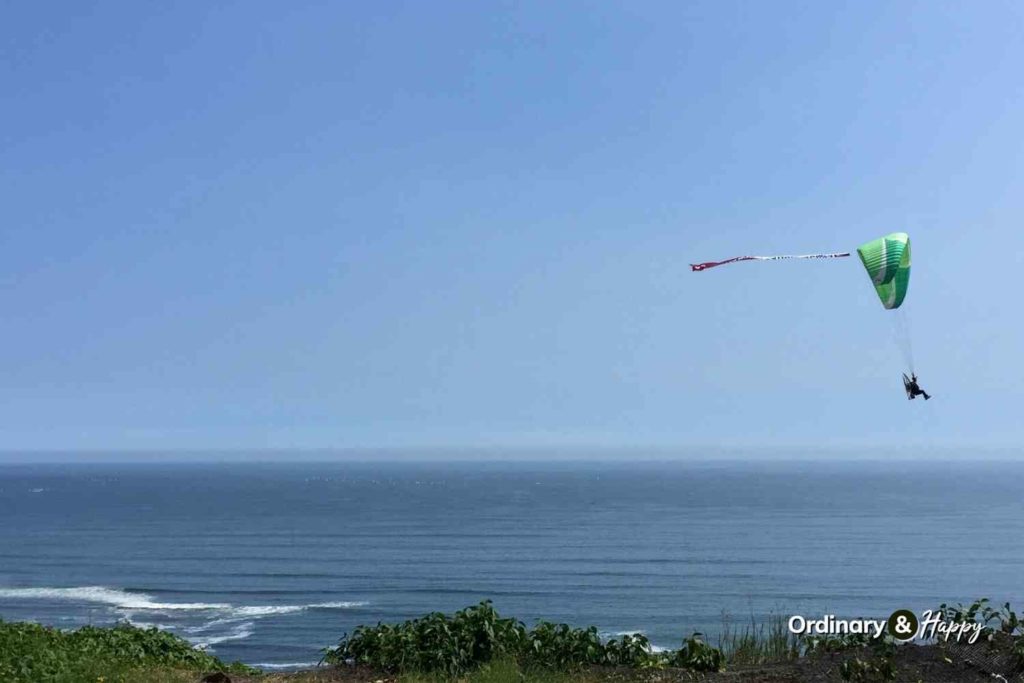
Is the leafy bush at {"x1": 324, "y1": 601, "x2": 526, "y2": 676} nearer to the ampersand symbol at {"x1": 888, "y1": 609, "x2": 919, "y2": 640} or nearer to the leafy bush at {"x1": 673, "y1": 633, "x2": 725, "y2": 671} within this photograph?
the leafy bush at {"x1": 673, "y1": 633, "x2": 725, "y2": 671}

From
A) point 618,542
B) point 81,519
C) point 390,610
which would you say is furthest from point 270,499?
point 390,610

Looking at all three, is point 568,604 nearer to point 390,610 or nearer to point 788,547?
point 390,610

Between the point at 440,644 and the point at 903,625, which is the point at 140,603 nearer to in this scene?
the point at 440,644

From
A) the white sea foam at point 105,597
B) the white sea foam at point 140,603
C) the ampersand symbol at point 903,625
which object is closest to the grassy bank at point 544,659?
the ampersand symbol at point 903,625

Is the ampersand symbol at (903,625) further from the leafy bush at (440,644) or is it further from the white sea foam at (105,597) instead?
the white sea foam at (105,597)

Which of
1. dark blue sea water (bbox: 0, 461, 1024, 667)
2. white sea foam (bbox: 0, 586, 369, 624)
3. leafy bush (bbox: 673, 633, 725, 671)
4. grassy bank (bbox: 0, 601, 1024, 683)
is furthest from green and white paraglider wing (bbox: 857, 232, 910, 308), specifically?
white sea foam (bbox: 0, 586, 369, 624)

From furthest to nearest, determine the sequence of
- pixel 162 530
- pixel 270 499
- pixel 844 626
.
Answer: pixel 270 499 < pixel 162 530 < pixel 844 626

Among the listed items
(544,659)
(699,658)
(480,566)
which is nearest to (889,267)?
(699,658)
